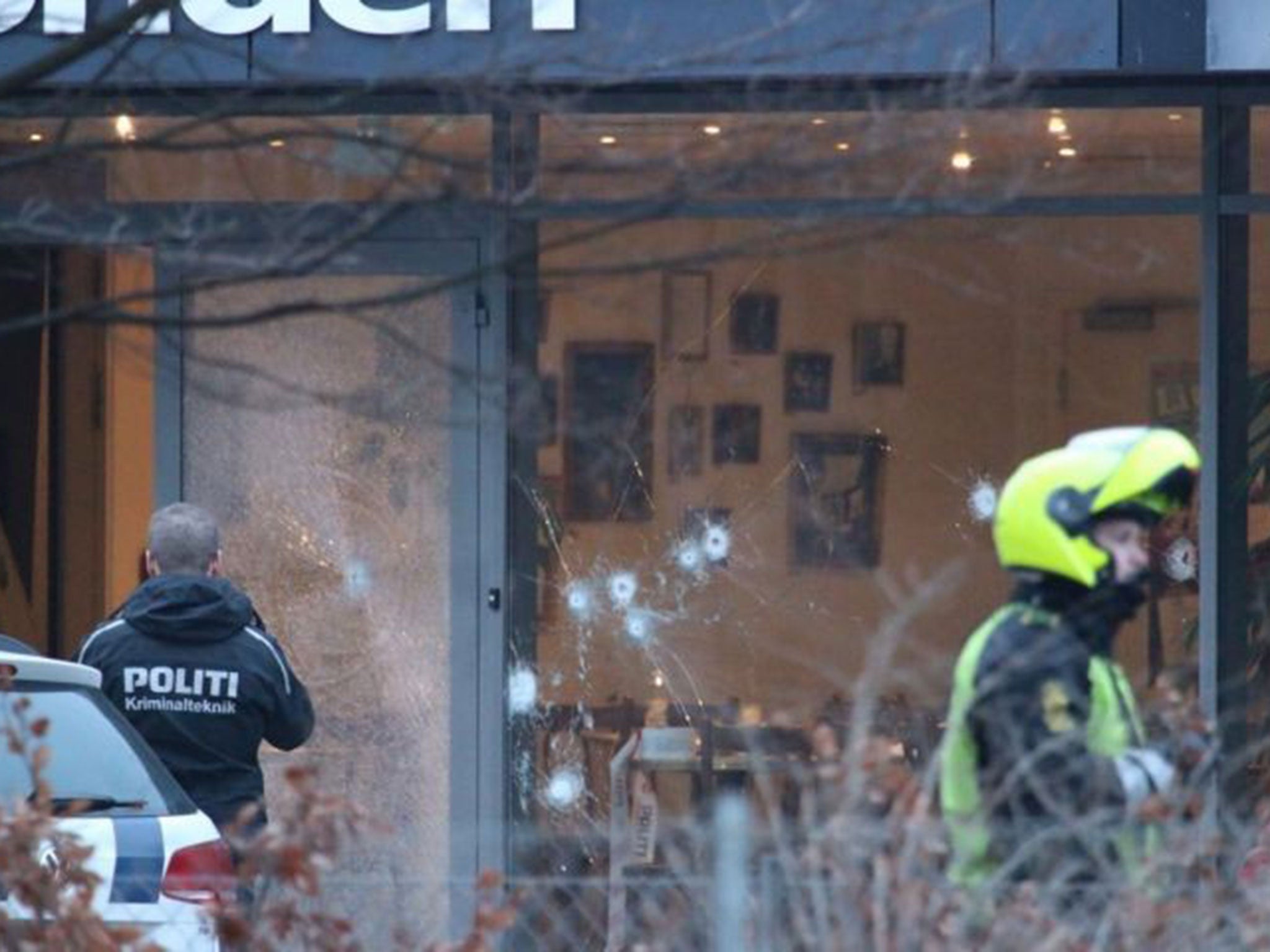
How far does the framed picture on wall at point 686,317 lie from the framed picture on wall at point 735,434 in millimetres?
229

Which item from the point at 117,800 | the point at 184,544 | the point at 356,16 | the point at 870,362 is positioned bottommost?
the point at 117,800

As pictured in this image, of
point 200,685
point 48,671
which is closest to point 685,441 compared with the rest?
point 200,685

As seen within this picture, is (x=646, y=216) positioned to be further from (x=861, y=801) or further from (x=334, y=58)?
(x=334, y=58)

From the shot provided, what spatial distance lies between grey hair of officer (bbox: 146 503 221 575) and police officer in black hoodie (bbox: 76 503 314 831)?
0.49ft

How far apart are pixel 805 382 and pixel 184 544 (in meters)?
3.20

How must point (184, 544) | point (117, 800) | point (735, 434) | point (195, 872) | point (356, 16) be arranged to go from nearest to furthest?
point (195, 872) → point (117, 800) → point (184, 544) → point (356, 16) → point (735, 434)

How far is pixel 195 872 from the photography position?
711 centimetres

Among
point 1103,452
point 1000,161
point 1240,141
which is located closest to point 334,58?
Result: point 1000,161

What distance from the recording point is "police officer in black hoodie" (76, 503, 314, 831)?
8172mm

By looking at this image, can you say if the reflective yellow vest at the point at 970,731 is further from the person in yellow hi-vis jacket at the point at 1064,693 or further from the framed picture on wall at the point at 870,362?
the framed picture on wall at the point at 870,362

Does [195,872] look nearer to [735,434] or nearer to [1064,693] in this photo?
[1064,693]

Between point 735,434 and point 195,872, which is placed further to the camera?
point 735,434

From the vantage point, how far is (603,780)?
10906 mm

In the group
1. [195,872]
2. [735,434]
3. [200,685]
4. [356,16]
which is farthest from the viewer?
Result: [735,434]
